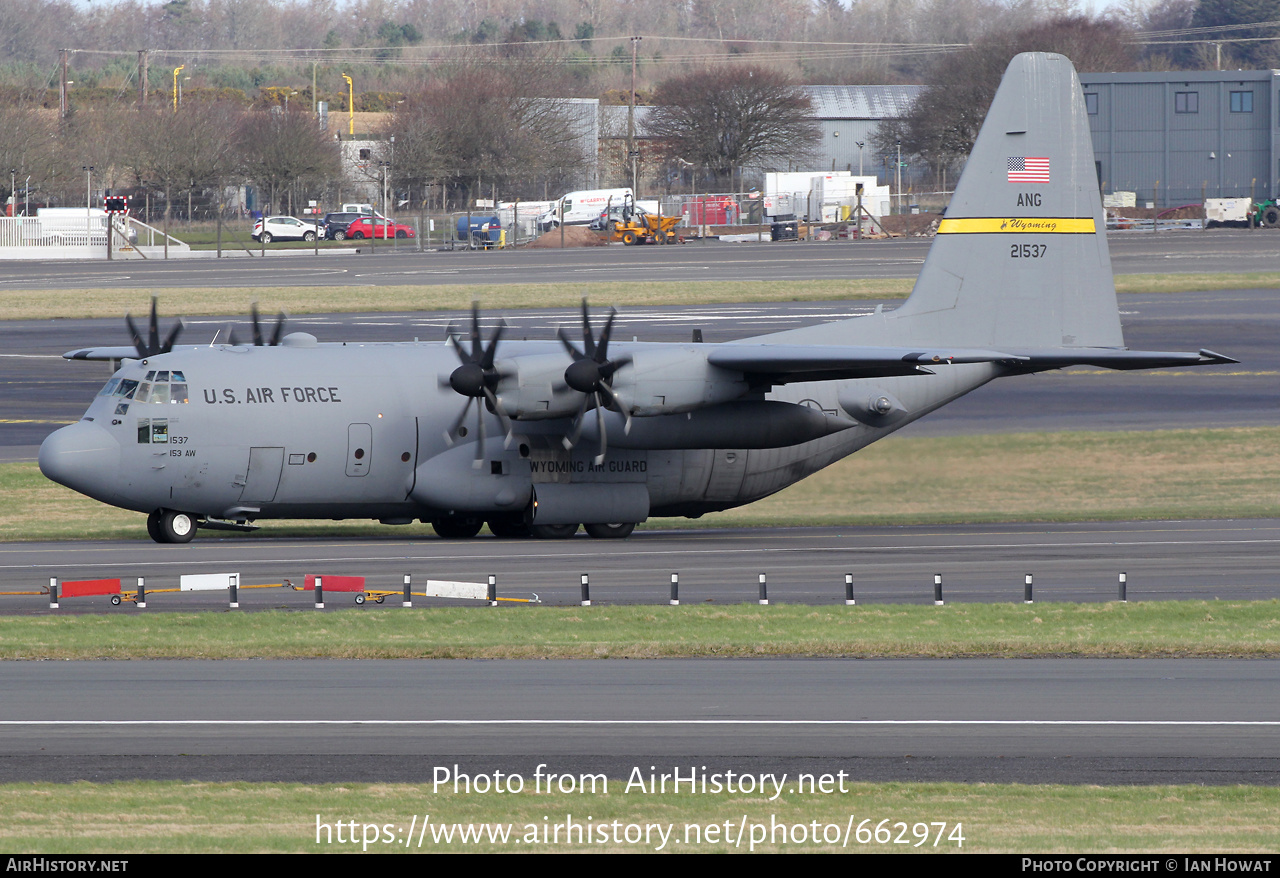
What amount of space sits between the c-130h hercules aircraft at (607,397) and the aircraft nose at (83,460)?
36 millimetres

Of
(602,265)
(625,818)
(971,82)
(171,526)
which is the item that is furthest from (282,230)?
(625,818)

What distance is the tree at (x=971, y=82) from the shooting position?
4793 inches

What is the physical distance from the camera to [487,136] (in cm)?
11988

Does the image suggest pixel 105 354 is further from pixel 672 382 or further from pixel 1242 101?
pixel 1242 101

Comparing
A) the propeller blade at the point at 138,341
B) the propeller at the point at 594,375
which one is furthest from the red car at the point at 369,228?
the propeller at the point at 594,375

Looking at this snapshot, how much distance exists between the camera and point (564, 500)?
1133 inches

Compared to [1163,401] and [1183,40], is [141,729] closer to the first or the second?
[1163,401]

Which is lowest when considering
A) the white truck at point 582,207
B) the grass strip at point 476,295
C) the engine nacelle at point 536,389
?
the engine nacelle at point 536,389

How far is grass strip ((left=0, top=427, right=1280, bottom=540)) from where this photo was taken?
30.1 metres

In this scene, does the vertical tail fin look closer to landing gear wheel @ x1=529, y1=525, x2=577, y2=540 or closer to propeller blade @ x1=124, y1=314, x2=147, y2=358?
landing gear wheel @ x1=529, y1=525, x2=577, y2=540

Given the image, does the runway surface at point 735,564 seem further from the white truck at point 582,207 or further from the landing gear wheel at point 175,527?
the white truck at point 582,207

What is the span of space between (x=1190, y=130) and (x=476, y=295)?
60.6 metres

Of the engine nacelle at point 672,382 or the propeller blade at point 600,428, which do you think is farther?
the engine nacelle at point 672,382
